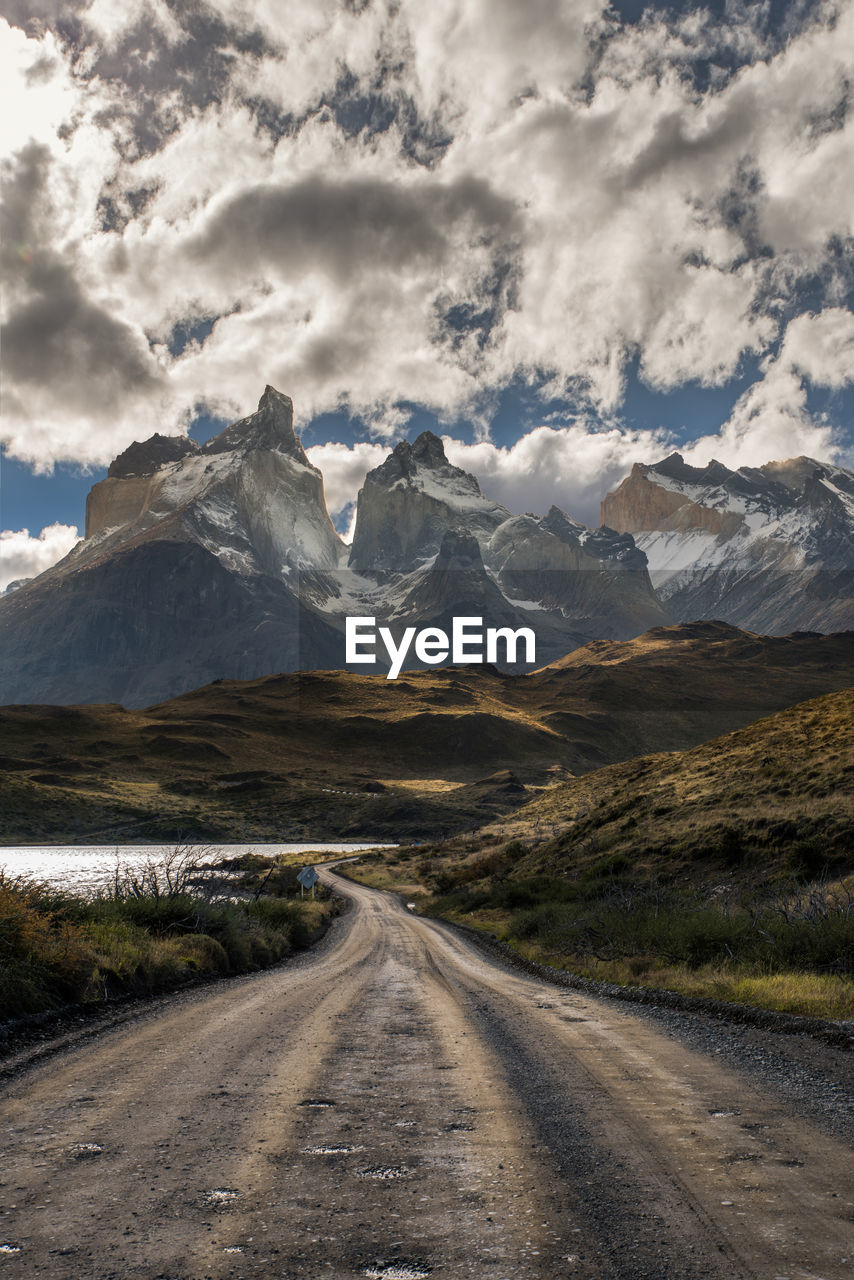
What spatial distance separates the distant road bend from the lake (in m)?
52.1

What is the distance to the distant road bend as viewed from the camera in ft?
12.6

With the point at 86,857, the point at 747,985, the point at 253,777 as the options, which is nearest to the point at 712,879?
the point at 747,985

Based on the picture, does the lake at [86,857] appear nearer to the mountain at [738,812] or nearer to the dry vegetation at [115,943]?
the mountain at [738,812]

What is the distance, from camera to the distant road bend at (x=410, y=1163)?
3832 millimetres

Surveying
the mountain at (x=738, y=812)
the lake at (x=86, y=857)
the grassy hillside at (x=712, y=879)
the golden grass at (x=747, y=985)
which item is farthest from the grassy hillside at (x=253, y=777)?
the golden grass at (x=747, y=985)

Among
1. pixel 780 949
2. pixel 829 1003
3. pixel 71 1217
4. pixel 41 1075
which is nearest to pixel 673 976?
pixel 780 949

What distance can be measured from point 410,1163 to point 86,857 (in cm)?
9247

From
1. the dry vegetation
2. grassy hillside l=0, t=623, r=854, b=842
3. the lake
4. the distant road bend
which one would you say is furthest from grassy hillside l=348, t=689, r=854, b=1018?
the lake

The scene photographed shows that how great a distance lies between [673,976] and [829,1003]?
16.4 feet

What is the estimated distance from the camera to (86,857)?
85.9 m

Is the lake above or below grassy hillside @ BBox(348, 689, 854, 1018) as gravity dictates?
below

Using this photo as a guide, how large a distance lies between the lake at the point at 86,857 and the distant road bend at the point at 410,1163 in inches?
2050

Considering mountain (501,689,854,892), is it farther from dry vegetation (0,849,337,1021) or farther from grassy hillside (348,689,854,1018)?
dry vegetation (0,849,337,1021)

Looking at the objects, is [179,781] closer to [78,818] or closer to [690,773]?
[78,818]
